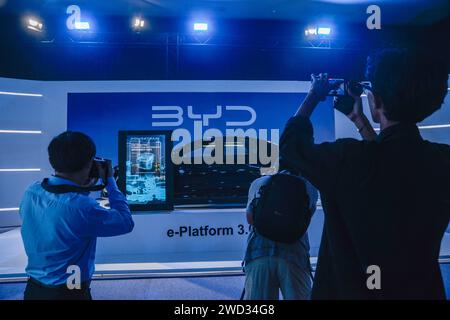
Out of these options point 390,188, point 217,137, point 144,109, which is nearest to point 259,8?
point 217,137

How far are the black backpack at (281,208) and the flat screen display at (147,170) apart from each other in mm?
2524

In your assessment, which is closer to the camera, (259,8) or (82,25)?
(82,25)

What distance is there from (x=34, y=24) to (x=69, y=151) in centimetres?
485

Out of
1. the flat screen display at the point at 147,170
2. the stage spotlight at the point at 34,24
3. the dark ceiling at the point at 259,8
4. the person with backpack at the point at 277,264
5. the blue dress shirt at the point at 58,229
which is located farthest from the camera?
the stage spotlight at the point at 34,24

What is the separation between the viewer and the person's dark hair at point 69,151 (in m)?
1.07

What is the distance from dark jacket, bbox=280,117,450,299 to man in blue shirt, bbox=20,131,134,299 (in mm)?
707

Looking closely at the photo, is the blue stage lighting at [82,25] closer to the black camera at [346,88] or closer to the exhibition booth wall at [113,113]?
the exhibition booth wall at [113,113]

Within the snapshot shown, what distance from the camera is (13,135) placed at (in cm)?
514

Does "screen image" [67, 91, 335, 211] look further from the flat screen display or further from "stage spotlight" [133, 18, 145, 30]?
the flat screen display

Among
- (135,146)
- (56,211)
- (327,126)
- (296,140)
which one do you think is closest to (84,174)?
(56,211)

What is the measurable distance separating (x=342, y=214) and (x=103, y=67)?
5536 mm

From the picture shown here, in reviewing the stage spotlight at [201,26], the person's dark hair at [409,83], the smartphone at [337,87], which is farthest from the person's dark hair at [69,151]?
the stage spotlight at [201,26]

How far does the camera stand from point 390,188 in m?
0.71

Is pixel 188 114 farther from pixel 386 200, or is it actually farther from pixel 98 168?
pixel 386 200
